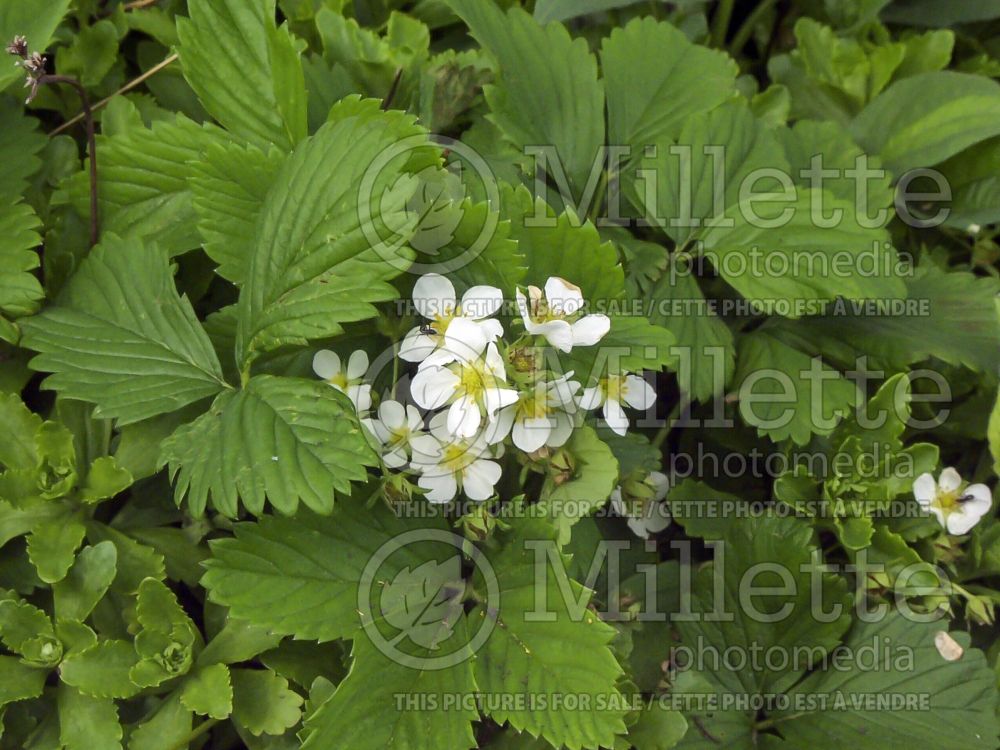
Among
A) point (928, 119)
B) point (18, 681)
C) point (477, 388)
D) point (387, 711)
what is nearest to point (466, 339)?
point (477, 388)

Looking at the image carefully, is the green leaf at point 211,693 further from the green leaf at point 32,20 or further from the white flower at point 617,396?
the green leaf at point 32,20

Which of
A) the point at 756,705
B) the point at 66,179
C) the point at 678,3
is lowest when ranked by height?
the point at 756,705

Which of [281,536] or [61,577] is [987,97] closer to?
[281,536]

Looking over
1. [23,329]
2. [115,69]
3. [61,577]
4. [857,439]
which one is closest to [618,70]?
[857,439]

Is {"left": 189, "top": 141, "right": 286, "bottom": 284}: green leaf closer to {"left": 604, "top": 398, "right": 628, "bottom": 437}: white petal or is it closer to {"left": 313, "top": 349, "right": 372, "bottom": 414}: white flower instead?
{"left": 313, "top": 349, "right": 372, "bottom": 414}: white flower

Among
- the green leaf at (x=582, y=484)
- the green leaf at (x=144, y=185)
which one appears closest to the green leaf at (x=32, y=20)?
the green leaf at (x=144, y=185)

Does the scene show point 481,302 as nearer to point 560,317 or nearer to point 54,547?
point 560,317
